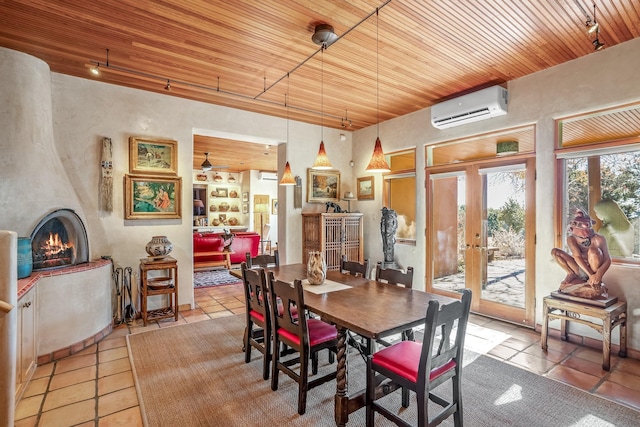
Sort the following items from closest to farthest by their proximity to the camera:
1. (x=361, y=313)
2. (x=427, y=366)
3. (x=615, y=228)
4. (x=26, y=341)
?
1. (x=427, y=366)
2. (x=361, y=313)
3. (x=26, y=341)
4. (x=615, y=228)

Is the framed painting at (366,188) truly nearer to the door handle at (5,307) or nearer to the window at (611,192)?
the window at (611,192)

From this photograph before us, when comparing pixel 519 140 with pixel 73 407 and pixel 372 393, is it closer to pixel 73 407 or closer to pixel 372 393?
pixel 372 393

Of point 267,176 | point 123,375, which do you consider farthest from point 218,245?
point 123,375

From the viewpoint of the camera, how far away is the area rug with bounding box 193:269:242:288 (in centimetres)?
615

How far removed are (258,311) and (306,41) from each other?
253 cm

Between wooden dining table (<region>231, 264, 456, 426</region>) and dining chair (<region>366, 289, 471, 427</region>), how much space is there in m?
0.15

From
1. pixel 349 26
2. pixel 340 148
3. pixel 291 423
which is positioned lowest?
pixel 291 423

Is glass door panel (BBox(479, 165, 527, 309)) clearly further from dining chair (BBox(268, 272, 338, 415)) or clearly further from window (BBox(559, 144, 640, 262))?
dining chair (BBox(268, 272, 338, 415))

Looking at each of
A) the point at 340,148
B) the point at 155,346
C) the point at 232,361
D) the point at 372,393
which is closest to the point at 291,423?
the point at 372,393

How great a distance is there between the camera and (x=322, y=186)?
235 inches

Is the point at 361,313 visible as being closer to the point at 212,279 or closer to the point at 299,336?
the point at 299,336

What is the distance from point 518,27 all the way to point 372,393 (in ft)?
10.5

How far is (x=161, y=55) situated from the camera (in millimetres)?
3303

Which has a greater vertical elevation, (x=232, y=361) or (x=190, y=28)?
(x=190, y=28)
